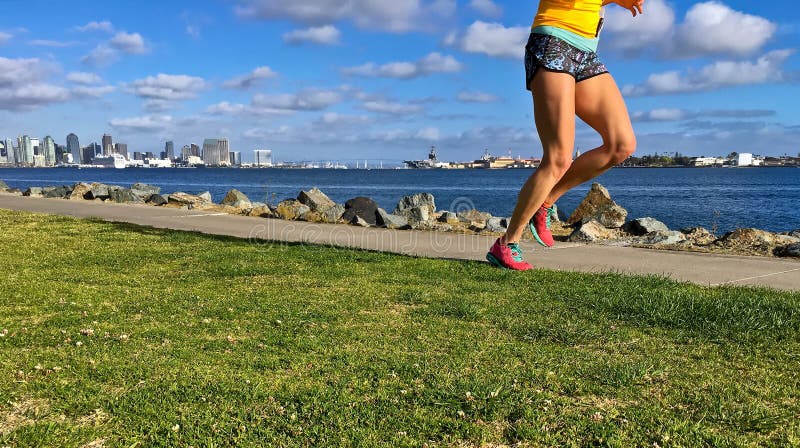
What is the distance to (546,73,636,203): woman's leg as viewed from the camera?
15.8 feet

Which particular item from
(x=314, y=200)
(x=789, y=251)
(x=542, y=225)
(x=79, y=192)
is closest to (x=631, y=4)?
(x=542, y=225)

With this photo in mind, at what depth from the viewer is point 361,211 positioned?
14.0 metres

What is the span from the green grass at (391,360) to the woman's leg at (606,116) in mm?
1032

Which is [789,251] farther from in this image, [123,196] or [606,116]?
[123,196]

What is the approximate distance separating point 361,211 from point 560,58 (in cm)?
955

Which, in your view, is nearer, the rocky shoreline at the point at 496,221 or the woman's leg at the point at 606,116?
the woman's leg at the point at 606,116

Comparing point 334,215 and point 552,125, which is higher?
point 552,125

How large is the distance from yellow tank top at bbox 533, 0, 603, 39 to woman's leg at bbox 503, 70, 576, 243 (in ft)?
1.24

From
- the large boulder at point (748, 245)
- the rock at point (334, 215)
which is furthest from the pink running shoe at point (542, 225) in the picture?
the rock at point (334, 215)

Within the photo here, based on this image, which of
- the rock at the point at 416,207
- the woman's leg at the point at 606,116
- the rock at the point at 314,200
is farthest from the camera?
the rock at the point at 314,200

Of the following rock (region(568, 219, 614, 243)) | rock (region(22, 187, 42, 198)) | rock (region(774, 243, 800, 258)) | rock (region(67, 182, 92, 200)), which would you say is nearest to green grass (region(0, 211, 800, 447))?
rock (region(774, 243, 800, 258))

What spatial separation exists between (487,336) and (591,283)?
190cm

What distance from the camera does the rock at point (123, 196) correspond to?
18.9m

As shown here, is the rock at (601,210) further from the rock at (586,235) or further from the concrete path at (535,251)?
the concrete path at (535,251)
